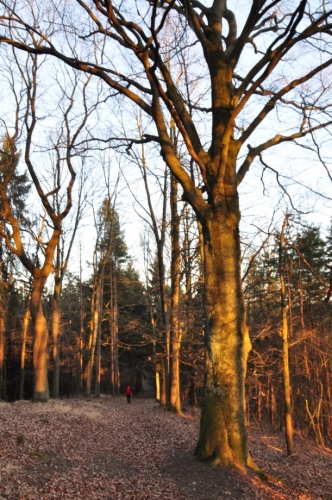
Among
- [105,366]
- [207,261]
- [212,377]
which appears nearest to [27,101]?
[207,261]

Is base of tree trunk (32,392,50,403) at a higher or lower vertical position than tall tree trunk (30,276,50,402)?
lower

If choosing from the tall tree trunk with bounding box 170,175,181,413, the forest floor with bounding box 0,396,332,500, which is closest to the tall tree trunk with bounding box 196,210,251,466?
the forest floor with bounding box 0,396,332,500

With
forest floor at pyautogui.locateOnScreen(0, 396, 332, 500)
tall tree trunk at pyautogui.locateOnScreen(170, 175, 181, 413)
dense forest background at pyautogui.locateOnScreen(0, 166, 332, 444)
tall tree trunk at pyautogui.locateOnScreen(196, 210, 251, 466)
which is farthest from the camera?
tall tree trunk at pyautogui.locateOnScreen(170, 175, 181, 413)

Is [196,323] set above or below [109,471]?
above

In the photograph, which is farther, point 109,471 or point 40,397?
point 40,397

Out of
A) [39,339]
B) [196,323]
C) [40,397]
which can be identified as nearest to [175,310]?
[196,323]

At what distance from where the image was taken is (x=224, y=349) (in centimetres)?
675

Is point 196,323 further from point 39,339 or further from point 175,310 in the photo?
point 39,339

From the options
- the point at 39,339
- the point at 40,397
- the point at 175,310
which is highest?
the point at 175,310

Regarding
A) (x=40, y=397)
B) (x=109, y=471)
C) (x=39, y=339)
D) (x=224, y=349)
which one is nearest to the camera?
(x=224, y=349)

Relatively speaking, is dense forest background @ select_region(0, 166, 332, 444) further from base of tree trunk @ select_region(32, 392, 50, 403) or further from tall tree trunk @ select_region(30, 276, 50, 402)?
base of tree trunk @ select_region(32, 392, 50, 403)

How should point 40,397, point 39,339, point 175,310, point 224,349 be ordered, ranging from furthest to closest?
point 175,310
point 39,339
point 40,397
point 224,349

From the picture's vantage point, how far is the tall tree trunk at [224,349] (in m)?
6.57

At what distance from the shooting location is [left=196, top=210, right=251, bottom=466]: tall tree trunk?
657cm
